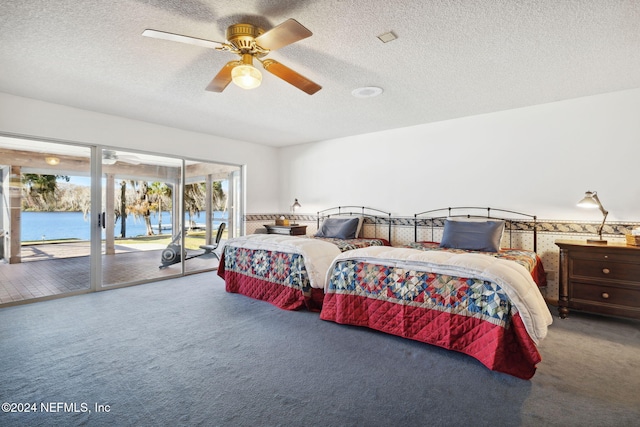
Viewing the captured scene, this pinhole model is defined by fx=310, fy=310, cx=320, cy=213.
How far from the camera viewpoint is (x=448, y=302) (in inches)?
95.3

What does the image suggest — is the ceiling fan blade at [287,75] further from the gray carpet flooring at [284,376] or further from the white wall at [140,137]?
the white wall at [140,137]

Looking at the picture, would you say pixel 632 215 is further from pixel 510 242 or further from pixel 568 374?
pixel 568 374

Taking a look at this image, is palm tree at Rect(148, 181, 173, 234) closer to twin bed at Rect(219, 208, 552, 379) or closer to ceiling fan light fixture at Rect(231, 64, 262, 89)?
twin bed at Rect(219, 208, 552, 379)

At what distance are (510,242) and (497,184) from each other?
2.61ft

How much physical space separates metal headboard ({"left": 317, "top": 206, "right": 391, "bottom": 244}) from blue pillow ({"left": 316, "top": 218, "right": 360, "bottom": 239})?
43 centimetres

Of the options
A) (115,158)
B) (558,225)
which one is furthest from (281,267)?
(558,225)

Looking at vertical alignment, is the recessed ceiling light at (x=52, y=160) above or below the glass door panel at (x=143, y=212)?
above

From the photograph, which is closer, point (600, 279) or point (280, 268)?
point (600, 279)

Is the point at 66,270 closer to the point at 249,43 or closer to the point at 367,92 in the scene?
the point at 249,43

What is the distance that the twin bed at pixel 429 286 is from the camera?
2.13m

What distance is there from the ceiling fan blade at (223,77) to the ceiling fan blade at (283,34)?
1.14 ft

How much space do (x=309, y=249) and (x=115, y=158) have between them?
11.2ft

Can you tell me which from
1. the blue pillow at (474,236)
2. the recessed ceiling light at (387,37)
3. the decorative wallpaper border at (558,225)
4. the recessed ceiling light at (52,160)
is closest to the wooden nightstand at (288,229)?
the decorative wallpaper border at (558,225)

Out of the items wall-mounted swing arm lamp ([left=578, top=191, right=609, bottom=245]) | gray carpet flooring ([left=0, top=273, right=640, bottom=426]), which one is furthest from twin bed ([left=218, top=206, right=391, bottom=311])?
wall-mounted swing arm lamp ([left=578, top=191, right=609, bottom=245])
